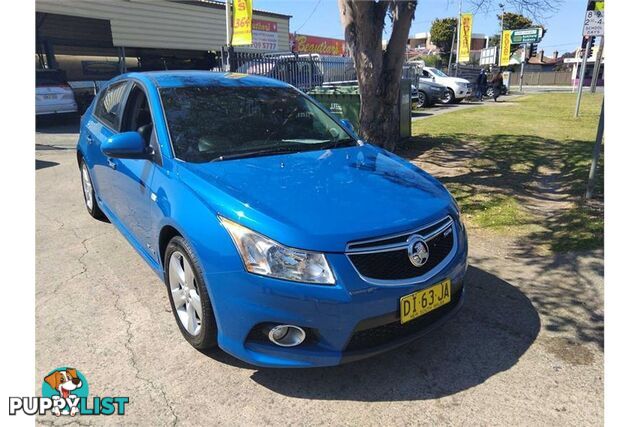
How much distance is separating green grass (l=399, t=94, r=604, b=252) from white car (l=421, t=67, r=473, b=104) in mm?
7184

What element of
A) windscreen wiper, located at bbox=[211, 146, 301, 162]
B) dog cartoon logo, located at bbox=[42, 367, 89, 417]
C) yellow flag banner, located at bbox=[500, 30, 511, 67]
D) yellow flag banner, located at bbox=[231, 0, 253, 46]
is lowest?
dog cartoon logo, located at bbox=[42, 367, 89, 417]

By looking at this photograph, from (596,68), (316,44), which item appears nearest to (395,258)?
(596,68)

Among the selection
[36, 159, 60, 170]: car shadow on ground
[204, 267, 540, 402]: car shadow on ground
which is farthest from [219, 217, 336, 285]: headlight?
[36, 159, 60, 170]: car shadow on ground

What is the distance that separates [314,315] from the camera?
7.34 ft

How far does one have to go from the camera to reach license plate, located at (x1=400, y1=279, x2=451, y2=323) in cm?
239

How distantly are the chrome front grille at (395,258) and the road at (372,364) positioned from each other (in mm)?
630

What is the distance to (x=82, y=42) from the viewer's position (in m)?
21.3

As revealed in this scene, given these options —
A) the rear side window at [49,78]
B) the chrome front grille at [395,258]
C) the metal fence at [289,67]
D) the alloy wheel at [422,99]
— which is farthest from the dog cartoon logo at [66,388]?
the alloy wheel at [422,99]

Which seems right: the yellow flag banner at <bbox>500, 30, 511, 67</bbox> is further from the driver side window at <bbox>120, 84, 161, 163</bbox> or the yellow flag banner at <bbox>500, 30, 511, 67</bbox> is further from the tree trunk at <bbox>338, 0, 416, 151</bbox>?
the driver side window at <bbox>120, 84, 161, 163</bbox>

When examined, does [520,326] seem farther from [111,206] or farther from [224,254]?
[111,206]

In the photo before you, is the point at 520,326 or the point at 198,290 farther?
the point at 520,326

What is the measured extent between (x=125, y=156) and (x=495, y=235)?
144 inches

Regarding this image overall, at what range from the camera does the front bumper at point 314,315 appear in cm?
222
